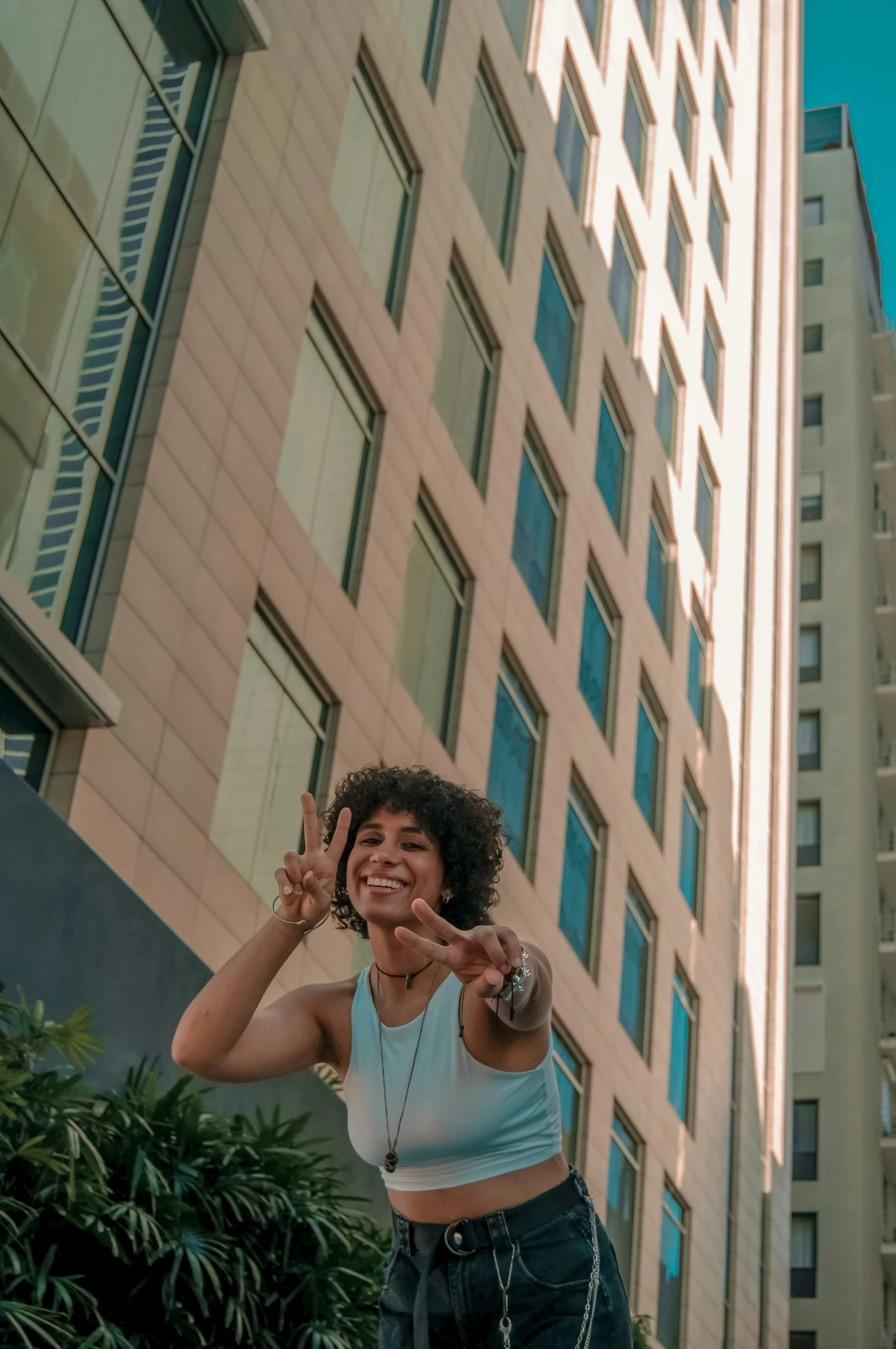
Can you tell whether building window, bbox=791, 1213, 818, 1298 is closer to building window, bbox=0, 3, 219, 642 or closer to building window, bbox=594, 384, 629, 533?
building window, bbox=594, 384, 629, 533

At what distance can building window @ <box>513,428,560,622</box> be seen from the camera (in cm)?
2106

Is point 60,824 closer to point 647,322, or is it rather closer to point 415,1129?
point 415,1129

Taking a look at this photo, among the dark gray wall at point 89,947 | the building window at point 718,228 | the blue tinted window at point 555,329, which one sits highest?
the building window at point 718,228

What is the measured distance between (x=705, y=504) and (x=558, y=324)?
903 cm

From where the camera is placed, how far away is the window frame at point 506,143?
69.8ft

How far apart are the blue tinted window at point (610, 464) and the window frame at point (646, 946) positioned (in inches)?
231

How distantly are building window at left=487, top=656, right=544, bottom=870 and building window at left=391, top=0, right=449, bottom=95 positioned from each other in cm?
725

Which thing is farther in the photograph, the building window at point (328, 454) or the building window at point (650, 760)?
the building window at point (650, 760)

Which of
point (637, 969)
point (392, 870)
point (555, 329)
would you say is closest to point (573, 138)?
point (555, 329)

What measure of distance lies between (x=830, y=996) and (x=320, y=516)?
3200 centimetres

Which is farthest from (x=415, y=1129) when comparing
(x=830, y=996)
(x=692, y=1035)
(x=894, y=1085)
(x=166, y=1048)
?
(x=894, y=1085)

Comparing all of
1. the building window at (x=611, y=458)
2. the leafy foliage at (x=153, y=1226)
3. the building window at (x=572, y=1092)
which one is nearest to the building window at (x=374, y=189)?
the building window at (x=611, y=458)

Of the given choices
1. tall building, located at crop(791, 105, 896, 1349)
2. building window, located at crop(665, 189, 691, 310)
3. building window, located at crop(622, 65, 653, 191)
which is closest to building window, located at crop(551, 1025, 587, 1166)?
building window, located at crop(665, 189, 691, 310)

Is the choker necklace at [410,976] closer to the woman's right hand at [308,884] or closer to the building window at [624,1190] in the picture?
the woman's right hand at [308,884]
